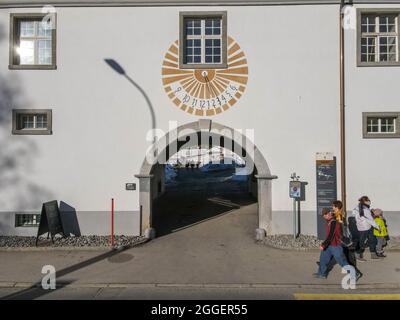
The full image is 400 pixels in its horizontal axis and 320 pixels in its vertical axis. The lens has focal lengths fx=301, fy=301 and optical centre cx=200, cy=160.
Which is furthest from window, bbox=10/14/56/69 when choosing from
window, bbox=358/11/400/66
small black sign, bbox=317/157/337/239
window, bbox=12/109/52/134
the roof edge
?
window, bbox=358/11/400/66

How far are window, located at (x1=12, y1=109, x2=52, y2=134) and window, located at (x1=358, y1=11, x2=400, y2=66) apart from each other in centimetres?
1035

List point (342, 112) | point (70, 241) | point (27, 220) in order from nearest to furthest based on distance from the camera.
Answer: point (70, 241) → point (342, 112) → point (27, 220)

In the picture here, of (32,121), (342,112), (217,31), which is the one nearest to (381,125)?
(342,112)

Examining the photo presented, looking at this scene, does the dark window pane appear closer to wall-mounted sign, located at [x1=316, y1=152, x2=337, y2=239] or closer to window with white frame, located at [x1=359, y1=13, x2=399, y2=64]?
window with white frame, located at [x1=359, y1=13, x2=399, y2=64]

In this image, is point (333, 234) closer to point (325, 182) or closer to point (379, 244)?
point (379, 244)

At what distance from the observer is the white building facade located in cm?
961

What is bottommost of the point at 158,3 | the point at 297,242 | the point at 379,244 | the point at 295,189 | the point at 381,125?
the point at 297,242

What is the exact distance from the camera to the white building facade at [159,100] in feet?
31.5

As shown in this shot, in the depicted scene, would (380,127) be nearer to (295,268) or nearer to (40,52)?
(295,268)

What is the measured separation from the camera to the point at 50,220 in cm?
912

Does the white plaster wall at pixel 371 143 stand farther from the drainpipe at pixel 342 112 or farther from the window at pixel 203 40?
the window at pixel 203 40

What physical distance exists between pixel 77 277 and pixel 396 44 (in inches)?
454

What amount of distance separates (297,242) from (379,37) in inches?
281

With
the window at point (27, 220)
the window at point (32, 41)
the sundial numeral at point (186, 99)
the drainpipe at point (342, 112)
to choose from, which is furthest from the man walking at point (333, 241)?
the window at point (32, 41)
